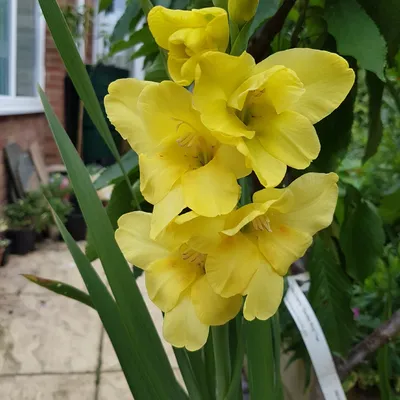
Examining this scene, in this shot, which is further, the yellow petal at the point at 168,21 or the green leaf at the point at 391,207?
the green leaf at the point at 391,207

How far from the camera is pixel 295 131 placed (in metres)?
0.25

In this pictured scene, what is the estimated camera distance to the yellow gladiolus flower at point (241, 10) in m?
0.26

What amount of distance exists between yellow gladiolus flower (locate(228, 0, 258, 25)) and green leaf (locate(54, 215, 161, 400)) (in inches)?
8.7

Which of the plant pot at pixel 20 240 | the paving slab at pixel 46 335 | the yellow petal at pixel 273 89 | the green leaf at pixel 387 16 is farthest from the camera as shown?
the plant pot at pixel 20 240

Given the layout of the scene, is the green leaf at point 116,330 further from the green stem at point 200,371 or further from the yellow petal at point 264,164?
the yellow petal at point 264,164

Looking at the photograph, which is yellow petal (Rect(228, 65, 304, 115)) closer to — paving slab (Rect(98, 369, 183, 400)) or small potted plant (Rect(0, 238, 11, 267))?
paving slab (Rect(98, 369, 183, 400))

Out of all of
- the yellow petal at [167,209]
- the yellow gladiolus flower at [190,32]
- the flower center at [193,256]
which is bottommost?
the flower center at [193,256]

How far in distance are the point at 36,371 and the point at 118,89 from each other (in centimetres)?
138

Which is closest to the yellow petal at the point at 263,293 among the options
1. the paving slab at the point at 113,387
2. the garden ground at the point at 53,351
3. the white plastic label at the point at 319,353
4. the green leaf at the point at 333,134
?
the white plastic label at the point at 319,353

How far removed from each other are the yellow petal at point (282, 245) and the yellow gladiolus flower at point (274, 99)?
4 centimetres

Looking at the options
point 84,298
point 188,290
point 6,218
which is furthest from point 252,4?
point 6,218

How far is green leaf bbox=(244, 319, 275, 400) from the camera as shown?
0.37 meters

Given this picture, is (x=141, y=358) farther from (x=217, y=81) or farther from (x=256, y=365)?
(x=217, y=81)

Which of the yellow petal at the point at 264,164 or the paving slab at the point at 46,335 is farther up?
the yellow petal at the point at 264,164
